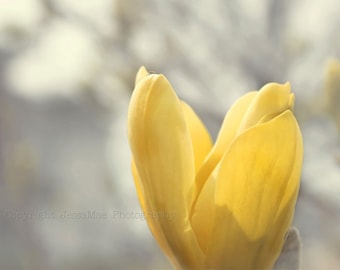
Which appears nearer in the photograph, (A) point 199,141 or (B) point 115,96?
(A) point 199,141

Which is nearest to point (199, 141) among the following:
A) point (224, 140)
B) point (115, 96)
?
point (224, 140)

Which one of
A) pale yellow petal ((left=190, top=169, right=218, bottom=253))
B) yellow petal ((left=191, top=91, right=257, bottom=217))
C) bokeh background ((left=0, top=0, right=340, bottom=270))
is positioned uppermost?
bokeh background ((left=0, top=0, right=340, bottom=270))

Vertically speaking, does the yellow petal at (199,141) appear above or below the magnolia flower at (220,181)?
above

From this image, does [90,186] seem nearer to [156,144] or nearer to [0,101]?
[0,101]

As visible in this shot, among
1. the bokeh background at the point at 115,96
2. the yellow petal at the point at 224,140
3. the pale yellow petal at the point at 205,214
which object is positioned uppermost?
the bokeh background at the point at 115,96

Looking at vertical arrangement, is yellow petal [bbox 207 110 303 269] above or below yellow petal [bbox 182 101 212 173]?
below

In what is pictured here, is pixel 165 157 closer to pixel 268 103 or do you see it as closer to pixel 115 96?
pixel 268 103

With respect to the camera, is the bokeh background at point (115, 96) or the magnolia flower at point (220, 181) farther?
the bokeh background at point (115, 96)

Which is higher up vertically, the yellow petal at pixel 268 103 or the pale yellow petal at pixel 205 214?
the yellow petal at pixel 268 103
